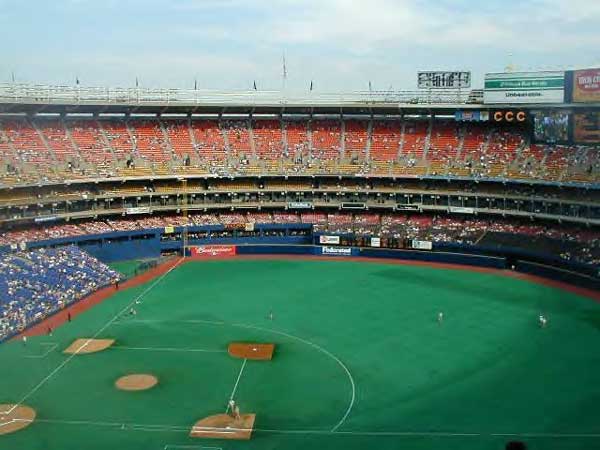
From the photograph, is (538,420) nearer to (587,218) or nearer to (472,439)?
(472,439)

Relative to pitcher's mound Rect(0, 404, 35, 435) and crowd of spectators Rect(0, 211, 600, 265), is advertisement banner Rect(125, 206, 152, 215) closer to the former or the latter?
crowd of spectators Rect(0, 211, 600, 265)

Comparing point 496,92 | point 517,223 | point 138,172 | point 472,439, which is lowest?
point 472,439

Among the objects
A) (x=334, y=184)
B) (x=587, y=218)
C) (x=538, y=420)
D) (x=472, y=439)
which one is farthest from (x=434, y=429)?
(x=334, y=184)

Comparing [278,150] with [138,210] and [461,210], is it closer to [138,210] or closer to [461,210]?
[138,210]

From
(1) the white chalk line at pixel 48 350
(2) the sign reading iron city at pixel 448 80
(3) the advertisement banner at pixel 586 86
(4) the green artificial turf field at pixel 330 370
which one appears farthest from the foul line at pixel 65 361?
(3) the advertisement banner at pixel 586 86

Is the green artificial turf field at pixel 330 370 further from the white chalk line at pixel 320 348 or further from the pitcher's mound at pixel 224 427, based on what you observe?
the pitcher's mound at pixel 224 427

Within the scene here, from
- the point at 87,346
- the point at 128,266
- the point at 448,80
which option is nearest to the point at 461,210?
the point at 448,80
